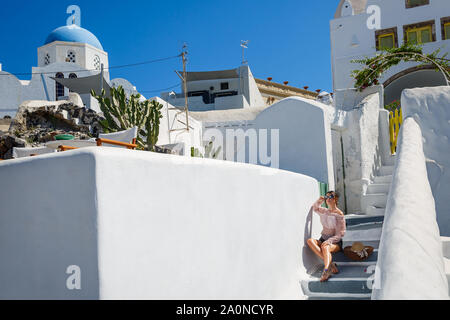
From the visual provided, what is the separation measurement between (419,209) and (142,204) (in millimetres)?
2648

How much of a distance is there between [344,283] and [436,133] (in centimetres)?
311

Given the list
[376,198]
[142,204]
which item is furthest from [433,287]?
[376,198]

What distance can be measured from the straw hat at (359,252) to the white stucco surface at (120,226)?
2.21 metres

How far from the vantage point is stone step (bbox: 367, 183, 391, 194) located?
368 inches

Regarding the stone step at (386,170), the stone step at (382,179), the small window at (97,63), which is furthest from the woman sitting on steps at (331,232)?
the small window at (97,63)

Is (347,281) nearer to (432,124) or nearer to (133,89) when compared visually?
(432,124)

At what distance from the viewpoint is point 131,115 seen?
14.8m

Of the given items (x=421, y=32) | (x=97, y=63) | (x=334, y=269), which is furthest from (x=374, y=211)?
(x=97, y=63)

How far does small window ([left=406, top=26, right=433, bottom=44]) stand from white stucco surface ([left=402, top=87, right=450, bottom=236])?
16.7 m

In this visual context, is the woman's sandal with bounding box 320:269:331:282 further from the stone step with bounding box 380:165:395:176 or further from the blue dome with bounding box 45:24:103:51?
the blue dome with bounding box 45:24:103:51

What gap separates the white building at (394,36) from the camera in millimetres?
21484

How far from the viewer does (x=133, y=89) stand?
116ft

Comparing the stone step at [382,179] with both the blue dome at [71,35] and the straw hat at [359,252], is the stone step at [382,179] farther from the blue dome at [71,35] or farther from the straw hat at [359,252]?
the blue dome at [71,35]

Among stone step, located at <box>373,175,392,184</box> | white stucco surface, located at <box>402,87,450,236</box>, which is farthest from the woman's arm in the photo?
stone step, located at <box>373,175,392,184</box>
